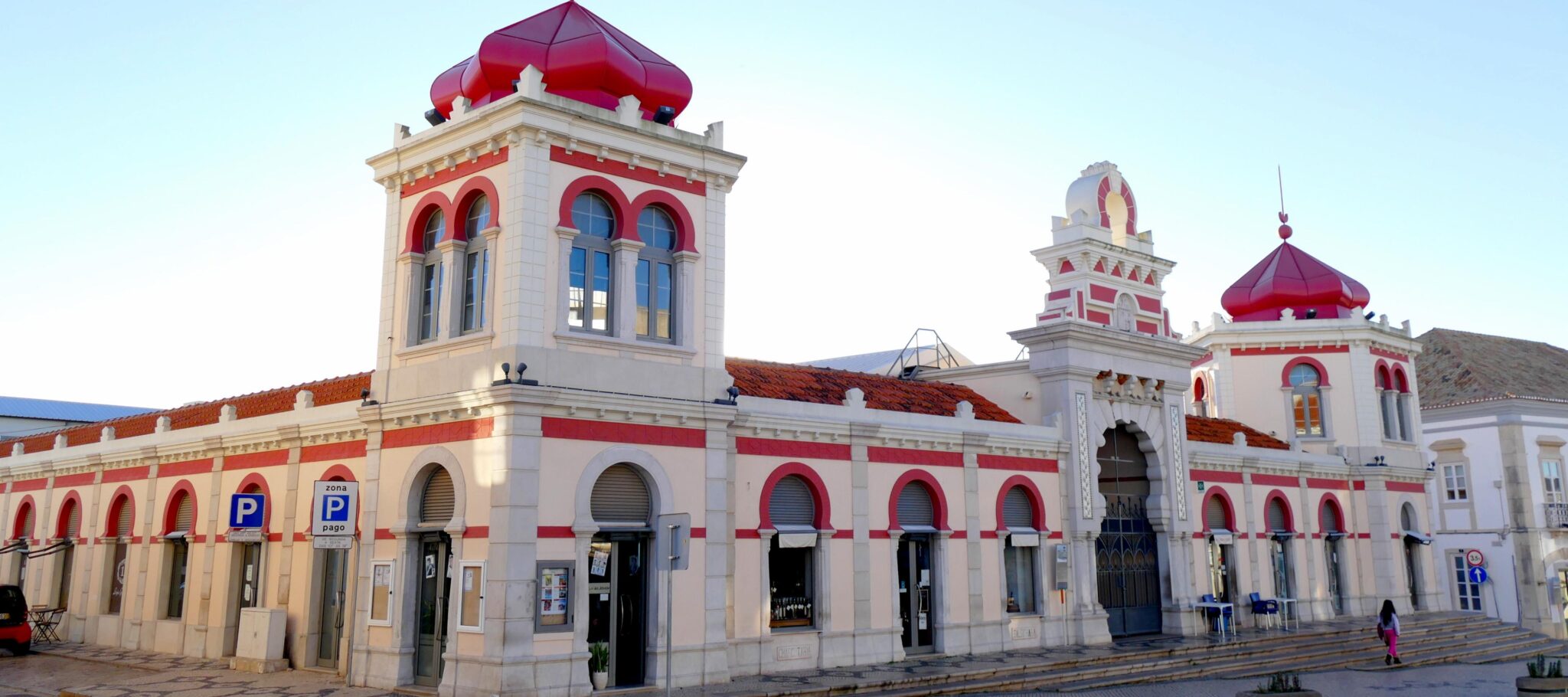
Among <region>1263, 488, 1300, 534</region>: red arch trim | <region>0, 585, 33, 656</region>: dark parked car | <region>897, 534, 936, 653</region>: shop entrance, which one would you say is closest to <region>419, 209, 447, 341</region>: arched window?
<region>897, 534, 936, 653</region>: shop entrance

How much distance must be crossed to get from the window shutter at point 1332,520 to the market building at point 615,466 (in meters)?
4.64

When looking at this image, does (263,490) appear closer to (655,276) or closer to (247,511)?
(247,511)

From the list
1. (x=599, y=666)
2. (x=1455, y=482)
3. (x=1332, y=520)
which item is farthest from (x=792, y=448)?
(x=1455, y=482)

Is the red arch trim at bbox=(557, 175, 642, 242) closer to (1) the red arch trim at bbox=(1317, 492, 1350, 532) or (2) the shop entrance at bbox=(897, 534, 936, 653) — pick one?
(2) the shop entrance at bbox=(897, 534, 936, 653)

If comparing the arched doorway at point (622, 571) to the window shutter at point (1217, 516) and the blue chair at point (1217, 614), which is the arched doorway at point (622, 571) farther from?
the window shutter at point (1217, 516)

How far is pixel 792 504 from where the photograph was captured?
2131 centimetres

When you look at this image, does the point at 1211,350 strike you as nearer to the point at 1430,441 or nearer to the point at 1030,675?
the point at 1430,441

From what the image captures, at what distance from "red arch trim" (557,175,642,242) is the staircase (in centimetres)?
813

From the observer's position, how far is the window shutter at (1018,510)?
2511 centimetres

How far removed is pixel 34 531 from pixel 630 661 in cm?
2155

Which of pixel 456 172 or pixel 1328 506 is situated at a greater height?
pixel 456 172

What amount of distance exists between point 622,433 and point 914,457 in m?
7.27

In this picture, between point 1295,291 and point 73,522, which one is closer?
point 73,522

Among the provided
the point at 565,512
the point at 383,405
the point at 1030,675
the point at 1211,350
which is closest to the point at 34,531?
the point at 383,405
